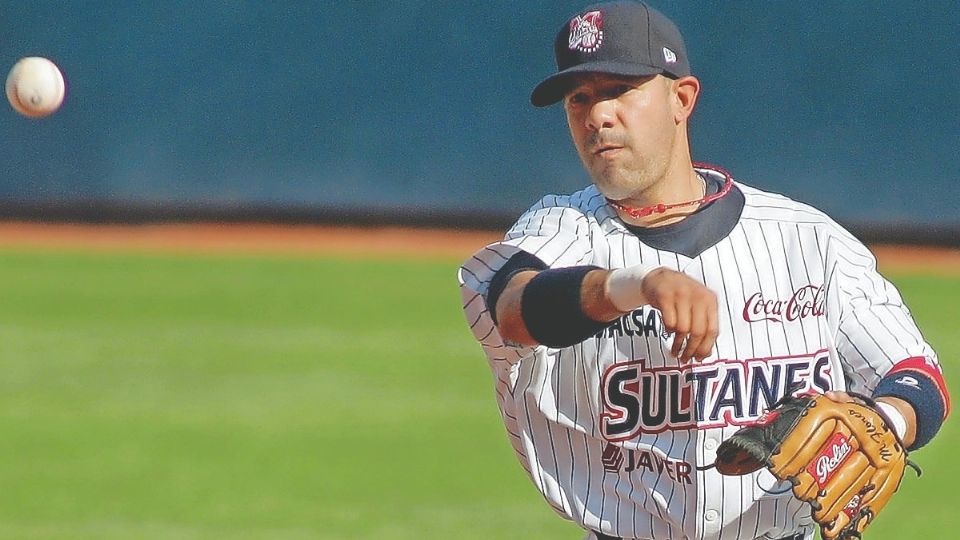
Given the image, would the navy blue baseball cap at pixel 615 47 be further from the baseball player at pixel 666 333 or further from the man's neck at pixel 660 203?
the man's neck at pixel 660 203

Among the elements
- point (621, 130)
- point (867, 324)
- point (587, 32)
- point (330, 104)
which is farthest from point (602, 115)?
point (330, 104)

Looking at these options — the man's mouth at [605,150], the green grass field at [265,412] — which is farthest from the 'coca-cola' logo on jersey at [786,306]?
the green grass field at [265,412]

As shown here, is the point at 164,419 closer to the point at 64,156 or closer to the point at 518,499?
the point at 518,499

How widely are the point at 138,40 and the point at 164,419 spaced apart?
673 centimetres

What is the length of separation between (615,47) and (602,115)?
0.13 meters

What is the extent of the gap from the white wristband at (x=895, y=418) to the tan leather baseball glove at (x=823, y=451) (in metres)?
0.02

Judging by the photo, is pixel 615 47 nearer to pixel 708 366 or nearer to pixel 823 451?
pixel 708 366

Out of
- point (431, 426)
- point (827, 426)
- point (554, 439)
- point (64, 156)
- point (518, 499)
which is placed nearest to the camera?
point (827, 426)

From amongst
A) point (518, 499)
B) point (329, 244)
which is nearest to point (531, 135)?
point (329, 244)

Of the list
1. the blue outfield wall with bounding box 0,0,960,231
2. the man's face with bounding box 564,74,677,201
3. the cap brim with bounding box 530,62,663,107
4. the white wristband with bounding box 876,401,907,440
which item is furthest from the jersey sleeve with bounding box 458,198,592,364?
the blue outfield wall with bounding box 0,0,960,231

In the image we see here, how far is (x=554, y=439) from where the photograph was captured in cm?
305

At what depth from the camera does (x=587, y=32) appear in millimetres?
2938

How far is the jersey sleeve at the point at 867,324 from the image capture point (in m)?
2.91

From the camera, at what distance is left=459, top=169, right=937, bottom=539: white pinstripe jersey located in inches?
116
